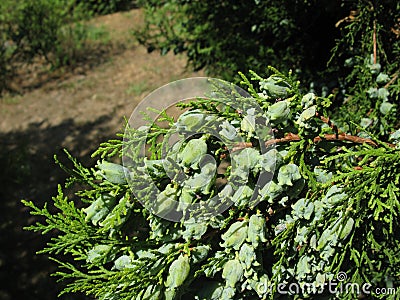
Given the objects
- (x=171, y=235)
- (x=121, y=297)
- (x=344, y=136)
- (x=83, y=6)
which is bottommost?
(x=83, y=6)

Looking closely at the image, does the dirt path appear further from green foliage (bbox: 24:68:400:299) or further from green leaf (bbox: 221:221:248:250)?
green leaf (bbox: 221:221:248:250)

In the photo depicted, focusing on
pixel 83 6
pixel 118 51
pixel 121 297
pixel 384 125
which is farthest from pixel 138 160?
pixel 83 6

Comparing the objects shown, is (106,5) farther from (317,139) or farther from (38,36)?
(317,139)

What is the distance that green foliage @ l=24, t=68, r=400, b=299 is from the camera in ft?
3.78

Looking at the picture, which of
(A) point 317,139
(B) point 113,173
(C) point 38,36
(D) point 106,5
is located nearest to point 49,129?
(C) point 38,36

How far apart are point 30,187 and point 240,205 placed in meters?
4.87

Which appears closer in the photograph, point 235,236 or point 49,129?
point 235,236

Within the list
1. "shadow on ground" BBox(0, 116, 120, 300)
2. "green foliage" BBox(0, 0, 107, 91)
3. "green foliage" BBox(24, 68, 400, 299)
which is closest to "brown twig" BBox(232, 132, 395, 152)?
"green foliage" BBox(24, 68, 400, 299)

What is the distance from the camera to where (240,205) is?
3.81 ft

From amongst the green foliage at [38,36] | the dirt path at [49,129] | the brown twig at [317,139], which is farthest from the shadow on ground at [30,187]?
the brown twig at [317,139]

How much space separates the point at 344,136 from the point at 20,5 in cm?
779

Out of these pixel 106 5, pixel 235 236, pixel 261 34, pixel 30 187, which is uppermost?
pixel 235 236

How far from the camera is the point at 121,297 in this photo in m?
1.25

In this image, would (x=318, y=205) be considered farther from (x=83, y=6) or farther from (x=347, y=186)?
(x=83, y=6)
